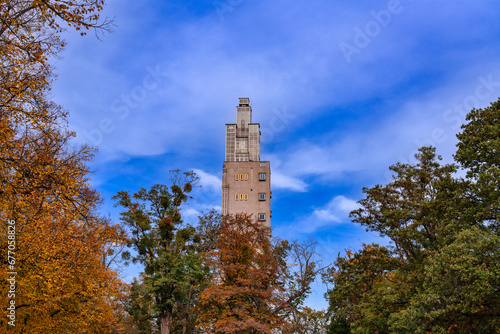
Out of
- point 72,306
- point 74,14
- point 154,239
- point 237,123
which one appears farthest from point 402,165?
point 237,123

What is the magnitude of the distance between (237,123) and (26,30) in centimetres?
8271

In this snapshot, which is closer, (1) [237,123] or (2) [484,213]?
(2) [484,213]

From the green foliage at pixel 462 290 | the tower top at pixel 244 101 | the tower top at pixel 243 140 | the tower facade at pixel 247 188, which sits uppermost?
the tower top at pixel 244 101

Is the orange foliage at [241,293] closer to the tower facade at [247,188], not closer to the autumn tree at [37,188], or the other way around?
the autumn tree at [37,188]

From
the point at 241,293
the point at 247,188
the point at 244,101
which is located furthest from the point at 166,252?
the point at 244,101

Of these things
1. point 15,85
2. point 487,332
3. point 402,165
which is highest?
point 402,165

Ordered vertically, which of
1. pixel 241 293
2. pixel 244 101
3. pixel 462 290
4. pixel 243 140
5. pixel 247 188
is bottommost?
pixel 462 290

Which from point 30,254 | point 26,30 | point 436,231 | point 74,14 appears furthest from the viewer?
point 436,231

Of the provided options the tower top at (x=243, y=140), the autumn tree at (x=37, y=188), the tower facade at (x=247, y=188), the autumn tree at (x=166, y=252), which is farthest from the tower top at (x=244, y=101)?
the autumn tree at (x=37, y=188)

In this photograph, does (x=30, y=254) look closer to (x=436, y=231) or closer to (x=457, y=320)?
(x=457, y=320)

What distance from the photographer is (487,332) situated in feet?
59.6

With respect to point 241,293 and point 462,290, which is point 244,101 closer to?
point 241,293

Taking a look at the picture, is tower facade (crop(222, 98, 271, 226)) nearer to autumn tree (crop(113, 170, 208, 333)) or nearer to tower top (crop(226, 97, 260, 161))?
tower top (crop(226, 97, 260, 161))

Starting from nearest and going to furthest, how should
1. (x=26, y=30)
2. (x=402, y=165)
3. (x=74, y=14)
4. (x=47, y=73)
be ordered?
1. (x=74, y=14)
2. (x=26, y=30)
3. (x=47, y=73)
4. (x=402, y=165)
